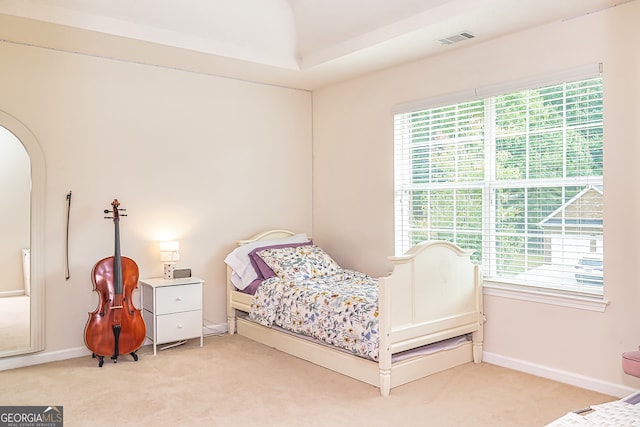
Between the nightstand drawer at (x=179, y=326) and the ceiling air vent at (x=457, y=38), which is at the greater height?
the ceiling air vent at (x=457, y=38)

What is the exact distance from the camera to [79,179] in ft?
13.2

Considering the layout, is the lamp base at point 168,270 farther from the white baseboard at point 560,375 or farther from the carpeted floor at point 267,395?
the white baseboard at point 560,375

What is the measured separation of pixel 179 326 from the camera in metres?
4.11

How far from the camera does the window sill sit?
322 cm

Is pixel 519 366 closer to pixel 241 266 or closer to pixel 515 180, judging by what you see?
pixel 515 180

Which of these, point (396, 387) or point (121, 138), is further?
point (121, 138)

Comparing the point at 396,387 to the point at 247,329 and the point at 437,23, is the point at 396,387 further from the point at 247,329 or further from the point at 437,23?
the point at 437,23

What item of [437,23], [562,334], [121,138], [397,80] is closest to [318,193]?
[397,80]

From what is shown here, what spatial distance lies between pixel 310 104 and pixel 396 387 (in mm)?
3154

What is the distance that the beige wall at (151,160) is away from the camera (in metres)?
3.91

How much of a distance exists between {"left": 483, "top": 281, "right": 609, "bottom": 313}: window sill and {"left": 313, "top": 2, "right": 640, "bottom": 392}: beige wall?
4 centimetres

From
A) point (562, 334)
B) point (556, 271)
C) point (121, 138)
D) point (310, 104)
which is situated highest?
point (310, 104)

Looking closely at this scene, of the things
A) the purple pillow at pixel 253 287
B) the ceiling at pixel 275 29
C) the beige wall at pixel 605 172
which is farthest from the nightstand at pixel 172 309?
the ceiling at pixel 275 29

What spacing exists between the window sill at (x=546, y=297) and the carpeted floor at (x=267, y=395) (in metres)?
0.51
